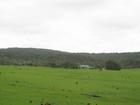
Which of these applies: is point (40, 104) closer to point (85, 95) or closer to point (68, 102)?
point (68, 102)

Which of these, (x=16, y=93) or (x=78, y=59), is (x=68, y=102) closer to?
(x=16, y=93)

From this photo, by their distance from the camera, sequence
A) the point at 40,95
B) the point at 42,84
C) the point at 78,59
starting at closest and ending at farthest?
the point at 40,95, the point at 42,84, the point at 78,59

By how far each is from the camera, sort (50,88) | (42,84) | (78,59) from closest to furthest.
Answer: (50,88), (42,84), (78,59)

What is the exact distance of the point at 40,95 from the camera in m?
29.3

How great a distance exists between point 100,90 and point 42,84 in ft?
16.8

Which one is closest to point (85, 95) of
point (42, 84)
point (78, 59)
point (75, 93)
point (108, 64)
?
point (75, 93)

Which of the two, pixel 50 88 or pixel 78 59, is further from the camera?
pixel 78 59

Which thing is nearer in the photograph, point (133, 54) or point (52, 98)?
point (52, 98)

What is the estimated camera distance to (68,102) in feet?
87.8

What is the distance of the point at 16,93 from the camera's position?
29656 mm

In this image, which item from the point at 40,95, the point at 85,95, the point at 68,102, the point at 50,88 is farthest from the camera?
the point at 50,88

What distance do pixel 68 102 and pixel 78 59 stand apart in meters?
154

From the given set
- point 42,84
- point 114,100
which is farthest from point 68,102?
point 42,84

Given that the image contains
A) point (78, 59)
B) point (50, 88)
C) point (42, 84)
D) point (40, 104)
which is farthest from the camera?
point (78, 59)
